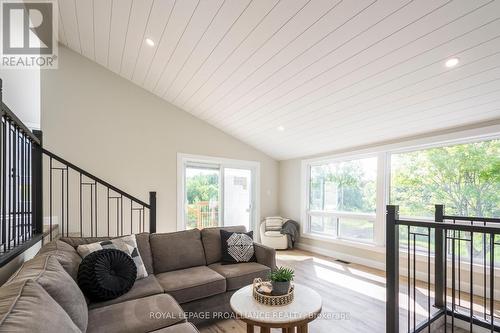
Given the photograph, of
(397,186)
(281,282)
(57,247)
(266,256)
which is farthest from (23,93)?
(397,186)

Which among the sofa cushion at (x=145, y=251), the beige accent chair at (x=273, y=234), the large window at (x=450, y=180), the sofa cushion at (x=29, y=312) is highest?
the large window at (x=450, y=180)

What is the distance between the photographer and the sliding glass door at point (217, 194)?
474 cm

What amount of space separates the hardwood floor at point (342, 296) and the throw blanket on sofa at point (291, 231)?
659mm

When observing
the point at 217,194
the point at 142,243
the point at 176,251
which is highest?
the point at 217,194

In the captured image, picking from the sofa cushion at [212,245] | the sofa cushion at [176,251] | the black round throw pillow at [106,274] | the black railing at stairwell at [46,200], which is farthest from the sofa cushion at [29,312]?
the sofa cushion at [212,245]

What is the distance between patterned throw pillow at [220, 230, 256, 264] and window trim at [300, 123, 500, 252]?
2380mm

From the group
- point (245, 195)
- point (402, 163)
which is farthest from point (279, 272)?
point (245, 195)

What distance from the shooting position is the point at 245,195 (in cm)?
551

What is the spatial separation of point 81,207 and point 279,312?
3.29 metres

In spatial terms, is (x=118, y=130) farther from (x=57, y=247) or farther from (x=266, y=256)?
(x=266, y=256)

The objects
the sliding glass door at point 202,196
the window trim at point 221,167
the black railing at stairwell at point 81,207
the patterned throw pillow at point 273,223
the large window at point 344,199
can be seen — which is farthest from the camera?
the patterned throw pillow at point 273,223

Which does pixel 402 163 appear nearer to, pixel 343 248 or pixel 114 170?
pixel 343 248

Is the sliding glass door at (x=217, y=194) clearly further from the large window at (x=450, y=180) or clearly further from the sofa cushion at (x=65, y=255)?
the large window at (x=450, y=180)

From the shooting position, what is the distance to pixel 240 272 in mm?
2611
